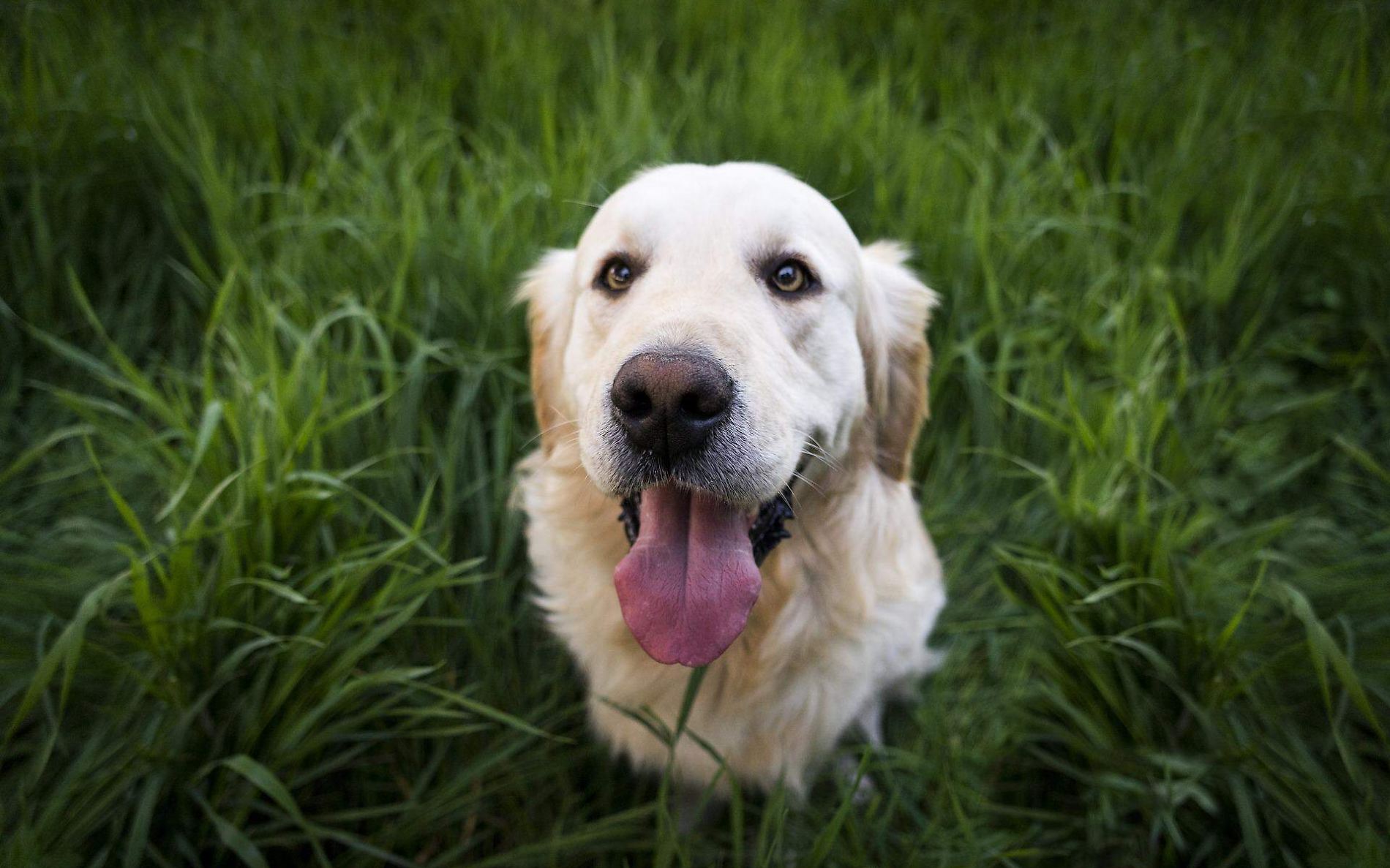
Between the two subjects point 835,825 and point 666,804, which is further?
point 666,804

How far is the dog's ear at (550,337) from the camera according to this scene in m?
2.04

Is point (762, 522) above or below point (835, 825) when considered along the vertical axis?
above

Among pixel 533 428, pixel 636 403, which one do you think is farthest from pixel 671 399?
pixel 533 428

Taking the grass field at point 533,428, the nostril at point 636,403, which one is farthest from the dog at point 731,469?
the grass field at point 533,428

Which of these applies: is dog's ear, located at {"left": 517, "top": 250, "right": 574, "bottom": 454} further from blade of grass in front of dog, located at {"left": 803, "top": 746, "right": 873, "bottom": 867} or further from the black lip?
blade of grass in front of dog, located at {"left": 803, "top": 746, "right": 873, "bottom": 867}

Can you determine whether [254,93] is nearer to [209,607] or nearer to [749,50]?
[749,50]

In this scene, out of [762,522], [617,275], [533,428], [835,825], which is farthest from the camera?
[533,428]

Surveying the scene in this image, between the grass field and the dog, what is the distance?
9.8 inches

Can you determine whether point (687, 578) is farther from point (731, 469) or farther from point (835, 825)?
point (835, 825)

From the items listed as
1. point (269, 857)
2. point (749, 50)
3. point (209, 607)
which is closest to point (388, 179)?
point (749, 50)

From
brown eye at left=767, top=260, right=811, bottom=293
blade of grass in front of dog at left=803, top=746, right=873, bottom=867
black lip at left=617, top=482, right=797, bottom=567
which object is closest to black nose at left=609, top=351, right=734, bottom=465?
black lip at left=617, top=482, right=797, bottom=567

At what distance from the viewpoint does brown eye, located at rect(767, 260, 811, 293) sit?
177 cm

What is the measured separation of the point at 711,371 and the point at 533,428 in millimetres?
1367

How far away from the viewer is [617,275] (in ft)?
6.03
